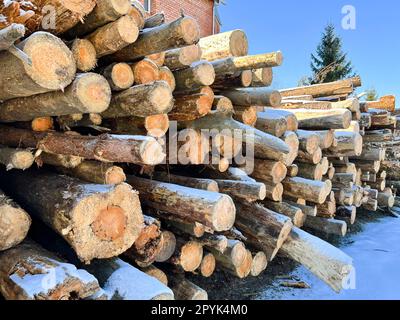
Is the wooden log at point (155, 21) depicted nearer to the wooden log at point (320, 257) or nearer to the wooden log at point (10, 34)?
the wooden log at point (10, 34)

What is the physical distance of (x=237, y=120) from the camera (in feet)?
12.3

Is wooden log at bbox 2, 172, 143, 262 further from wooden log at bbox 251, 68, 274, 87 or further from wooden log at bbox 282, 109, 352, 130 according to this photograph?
wooden log at bbox 282, 109, 352, 130

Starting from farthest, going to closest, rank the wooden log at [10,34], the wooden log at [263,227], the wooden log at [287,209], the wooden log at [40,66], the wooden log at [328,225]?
the wooden log at [328,225] < the wooden log at [287,209] < the wooden log at [263,227] < the wooden log at [40,66] < the wooden log at [10,34]

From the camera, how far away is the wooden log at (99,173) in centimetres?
251

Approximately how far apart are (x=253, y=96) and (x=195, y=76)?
0.93 metres

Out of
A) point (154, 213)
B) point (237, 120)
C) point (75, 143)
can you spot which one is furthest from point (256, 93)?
point (75, 143)

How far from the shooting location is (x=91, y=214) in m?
2.20

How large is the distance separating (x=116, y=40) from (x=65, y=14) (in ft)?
1.31

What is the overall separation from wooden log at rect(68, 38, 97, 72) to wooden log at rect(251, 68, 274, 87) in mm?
1771

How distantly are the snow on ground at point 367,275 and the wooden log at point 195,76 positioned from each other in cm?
217

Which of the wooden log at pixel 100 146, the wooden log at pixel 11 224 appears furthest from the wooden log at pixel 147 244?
the wooden log at pixel 11 224

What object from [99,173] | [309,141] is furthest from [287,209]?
[99,173]
